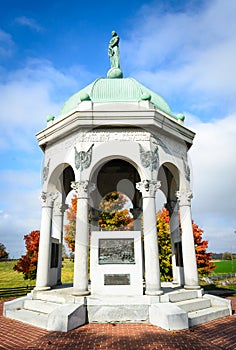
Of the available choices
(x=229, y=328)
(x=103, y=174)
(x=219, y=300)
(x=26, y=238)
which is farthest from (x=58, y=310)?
(x=26, y=238)

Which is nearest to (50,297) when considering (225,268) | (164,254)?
(164,254)

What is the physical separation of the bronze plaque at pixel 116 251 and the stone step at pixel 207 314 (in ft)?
10.1

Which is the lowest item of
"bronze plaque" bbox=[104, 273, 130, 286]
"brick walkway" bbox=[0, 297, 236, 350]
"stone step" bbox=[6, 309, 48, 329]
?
"brick walkway" bbox=[0, 297, 236, 350]

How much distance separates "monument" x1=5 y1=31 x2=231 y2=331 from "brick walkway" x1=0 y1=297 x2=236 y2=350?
1.41 feet

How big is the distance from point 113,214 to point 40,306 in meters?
14.8

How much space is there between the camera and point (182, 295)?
10.5 m

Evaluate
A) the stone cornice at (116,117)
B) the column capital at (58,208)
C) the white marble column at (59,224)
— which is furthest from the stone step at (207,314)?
the column capital at (58,208)

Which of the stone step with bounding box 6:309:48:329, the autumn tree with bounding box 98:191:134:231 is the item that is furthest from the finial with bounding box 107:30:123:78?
the stone step with bounding box 6:309:48:329

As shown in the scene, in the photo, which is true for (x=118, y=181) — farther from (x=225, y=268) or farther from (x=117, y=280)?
(x=225, y=268)

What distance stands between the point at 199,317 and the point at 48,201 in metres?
8.80

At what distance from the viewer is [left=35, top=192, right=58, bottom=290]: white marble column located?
38.4 ft

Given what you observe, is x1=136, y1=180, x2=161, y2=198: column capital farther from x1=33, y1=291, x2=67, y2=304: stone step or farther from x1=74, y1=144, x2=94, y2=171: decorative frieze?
x1=33, y1=291, x2=67, y2=304: stone step

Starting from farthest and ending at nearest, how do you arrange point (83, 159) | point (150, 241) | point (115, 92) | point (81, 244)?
1. point (115, 92)
2. point (83, 159)
3. point (150, 241)
4. point (81, 244)

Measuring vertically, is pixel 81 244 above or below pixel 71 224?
below
